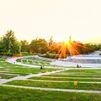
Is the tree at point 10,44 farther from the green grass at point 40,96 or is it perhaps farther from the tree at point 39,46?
the green grass at point 40,96

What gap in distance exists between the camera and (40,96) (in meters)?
19.9

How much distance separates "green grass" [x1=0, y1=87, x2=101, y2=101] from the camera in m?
19.1

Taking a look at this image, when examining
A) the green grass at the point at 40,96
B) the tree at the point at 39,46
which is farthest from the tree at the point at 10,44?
the green grass at the point at 40,96

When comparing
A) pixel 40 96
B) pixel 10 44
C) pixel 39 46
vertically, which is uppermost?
pixel 10 44

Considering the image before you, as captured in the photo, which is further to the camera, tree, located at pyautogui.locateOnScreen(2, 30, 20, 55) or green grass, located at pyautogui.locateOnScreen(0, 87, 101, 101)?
tree, located at pyautogui.locateOnScreen(2, 30, 20, 55)

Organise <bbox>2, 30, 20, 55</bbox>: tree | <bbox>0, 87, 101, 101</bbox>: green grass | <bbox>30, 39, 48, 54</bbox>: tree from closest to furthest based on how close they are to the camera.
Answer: <bbox>0, 87, 101, 101</bbox>: green grass < <bbox>2, 30, 20, 55</bbox>: tree < <bbox>30, 39, 48, 54</bbox>: tree

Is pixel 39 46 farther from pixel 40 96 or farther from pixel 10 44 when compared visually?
pixel 40 96

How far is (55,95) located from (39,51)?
97038 mm

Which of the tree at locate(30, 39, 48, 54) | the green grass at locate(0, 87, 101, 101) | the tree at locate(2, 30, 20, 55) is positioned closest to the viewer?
the green grass at locate(0, 87, 101, 101)

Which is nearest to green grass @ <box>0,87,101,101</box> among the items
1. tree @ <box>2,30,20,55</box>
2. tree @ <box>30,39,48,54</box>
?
tree @ <box>2,30,20,55</box>

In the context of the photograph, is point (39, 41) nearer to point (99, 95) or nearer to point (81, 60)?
point (81, 60)

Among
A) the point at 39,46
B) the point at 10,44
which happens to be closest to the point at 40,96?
the point at 10,44

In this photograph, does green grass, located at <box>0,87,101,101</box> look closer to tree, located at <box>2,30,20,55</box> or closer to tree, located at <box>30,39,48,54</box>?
tree, located at <box>2,30,20,55</box>

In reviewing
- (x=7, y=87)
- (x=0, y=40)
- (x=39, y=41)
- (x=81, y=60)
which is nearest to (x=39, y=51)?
(x=39, y=41)
